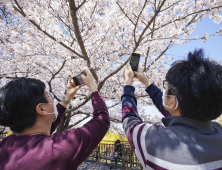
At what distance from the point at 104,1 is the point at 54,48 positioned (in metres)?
2.04

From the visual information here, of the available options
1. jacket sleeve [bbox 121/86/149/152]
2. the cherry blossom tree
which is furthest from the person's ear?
the cherry blossom tree

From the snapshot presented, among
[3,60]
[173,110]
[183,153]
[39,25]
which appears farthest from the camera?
[3,60]

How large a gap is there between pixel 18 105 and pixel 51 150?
0.41 metres

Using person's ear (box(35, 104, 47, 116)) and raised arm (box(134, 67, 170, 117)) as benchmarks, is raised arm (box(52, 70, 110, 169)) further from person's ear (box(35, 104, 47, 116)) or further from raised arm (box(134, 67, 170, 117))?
raised arm (box(134, 67, 170, 117))

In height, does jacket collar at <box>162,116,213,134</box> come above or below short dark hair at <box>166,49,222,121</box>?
below

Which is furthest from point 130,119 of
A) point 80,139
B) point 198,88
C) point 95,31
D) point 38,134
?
point 95,31

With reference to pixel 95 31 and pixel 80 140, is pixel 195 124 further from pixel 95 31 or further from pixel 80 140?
pixel 95 31

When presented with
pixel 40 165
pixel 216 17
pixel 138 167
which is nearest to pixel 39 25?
pixel 40 165

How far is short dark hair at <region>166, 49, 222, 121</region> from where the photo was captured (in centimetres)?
89

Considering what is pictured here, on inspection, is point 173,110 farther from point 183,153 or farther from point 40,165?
point 40,165

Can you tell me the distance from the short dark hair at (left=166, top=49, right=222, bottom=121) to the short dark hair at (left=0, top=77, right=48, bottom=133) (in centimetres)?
103

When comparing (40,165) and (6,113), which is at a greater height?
(6,113)

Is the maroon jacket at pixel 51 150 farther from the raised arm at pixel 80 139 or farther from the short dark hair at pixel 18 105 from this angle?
the short dark hair at pixel 18 105

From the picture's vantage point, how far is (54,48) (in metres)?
4.30
